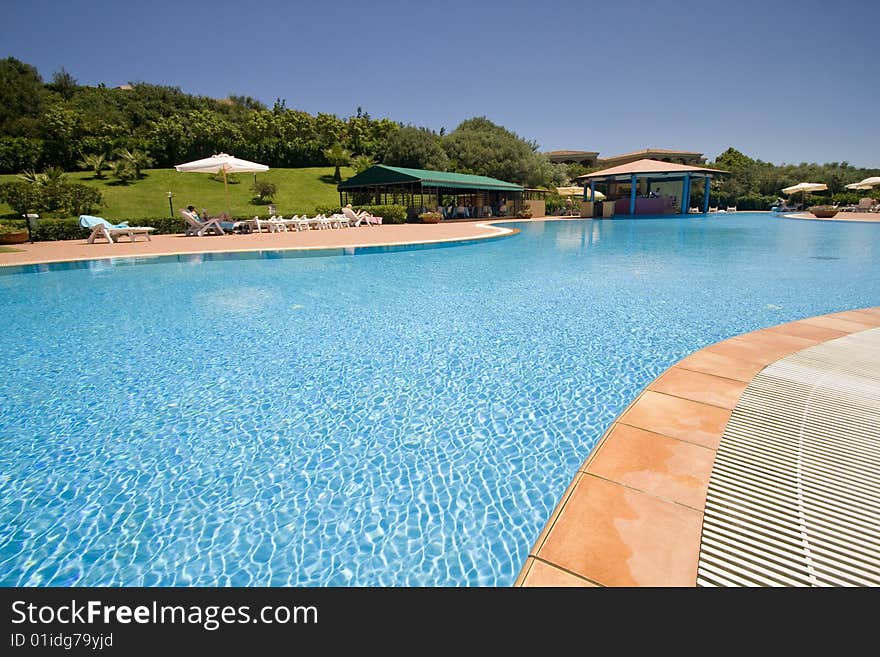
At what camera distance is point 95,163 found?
33469 mm

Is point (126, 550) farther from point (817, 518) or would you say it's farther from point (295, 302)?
point (295, 302)

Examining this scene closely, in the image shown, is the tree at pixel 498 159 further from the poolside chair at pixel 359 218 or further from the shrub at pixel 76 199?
the shrub at pixel 76 199

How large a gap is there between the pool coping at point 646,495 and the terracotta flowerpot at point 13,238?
20.9m

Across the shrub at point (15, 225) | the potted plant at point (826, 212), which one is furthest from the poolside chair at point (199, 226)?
the potted plant at point (826, 212)

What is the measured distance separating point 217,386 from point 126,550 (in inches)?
83.7

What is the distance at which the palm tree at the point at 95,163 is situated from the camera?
3312 cm

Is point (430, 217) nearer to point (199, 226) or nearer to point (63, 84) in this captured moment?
point (199, 226)

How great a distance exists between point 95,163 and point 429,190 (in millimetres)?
25787

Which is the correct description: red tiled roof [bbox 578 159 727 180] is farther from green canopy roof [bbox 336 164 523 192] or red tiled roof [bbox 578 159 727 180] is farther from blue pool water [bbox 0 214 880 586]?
blue pool water [bbox 0 214 880 586]

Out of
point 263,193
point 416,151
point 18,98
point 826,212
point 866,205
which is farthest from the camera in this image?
point 416,151

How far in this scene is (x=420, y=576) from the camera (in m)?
2.07

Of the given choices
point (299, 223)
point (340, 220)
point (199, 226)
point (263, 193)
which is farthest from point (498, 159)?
point (199, 226)

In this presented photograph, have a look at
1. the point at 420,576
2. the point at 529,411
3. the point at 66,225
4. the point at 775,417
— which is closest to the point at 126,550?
the point at 420,576

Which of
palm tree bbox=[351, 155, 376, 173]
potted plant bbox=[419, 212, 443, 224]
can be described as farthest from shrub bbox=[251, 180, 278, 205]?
potted plant bbox=[419, 212, 443, 224]
